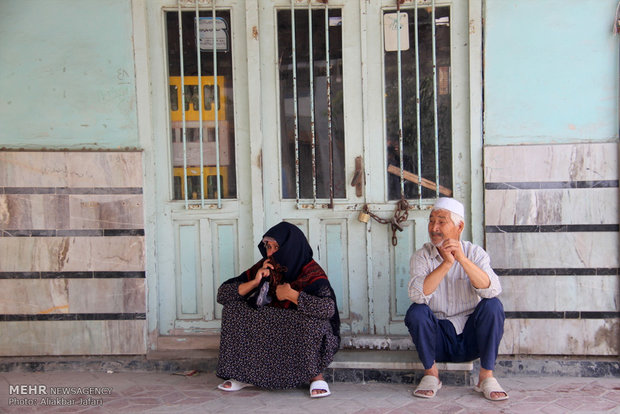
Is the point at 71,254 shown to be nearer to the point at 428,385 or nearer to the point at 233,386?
the point at 233,386

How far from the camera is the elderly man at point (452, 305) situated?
3.46 meters

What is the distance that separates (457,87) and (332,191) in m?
1.09

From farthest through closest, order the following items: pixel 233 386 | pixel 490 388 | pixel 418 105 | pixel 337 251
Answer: pixel 337 251, pixel 418 105, pixel 233 386, pixel 490 388

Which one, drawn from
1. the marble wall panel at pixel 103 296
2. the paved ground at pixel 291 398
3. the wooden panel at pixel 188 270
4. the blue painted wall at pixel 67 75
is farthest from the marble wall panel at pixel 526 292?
the blue painted wall at pixel 67 75

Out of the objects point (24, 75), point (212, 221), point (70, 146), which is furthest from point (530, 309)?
point (24, 75)

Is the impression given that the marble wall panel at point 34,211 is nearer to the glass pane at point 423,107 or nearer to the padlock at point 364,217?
the padlock at point 364,217

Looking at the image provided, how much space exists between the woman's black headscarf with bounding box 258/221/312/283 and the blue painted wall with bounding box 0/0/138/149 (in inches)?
49.0

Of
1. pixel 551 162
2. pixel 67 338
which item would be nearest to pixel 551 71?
pixel 551 162

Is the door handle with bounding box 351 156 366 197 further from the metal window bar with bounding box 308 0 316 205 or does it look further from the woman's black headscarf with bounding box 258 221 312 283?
the woman's black headscarf with bounding box 258 221 312 283

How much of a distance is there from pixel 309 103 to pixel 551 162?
164 centimetres

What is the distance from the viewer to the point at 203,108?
4242 millimetres

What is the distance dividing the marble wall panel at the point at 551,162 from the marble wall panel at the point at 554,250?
1.21ft

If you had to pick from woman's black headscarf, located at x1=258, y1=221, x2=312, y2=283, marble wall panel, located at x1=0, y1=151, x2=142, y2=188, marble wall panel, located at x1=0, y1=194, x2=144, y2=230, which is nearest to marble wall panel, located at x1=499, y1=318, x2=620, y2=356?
woman's black headscarf, located at x1=258, y1=221, x2=312, y2=283

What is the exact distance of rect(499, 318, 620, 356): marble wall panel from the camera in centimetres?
392
